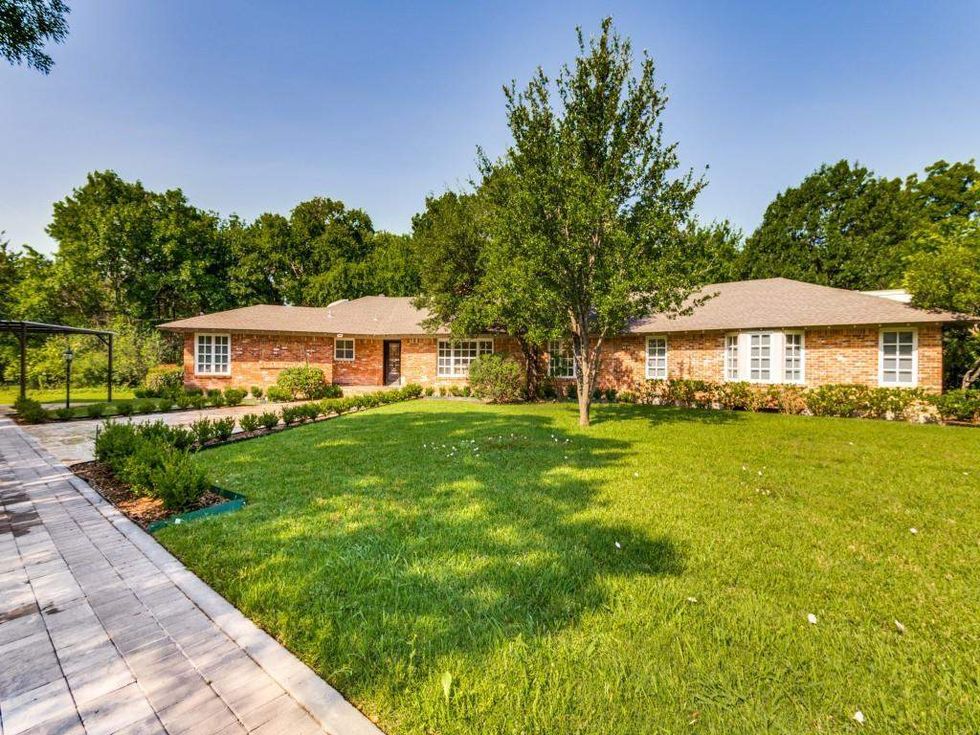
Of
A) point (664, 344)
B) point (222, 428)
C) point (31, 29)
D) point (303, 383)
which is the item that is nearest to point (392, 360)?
point (303, 383)

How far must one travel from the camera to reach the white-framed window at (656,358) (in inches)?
611

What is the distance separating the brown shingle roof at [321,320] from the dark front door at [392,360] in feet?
4.00

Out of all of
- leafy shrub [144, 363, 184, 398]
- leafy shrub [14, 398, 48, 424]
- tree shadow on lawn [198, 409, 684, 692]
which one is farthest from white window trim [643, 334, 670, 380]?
leafy shrub [14, 398, 48, 424]

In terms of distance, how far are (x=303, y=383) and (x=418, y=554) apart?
46.6 feet

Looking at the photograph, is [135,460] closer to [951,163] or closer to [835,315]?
[835,315]

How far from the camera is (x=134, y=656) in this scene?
2322 millimetres

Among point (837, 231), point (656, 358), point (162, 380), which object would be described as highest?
point (837, 231)

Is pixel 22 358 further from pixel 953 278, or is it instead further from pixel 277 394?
pixel 953 278

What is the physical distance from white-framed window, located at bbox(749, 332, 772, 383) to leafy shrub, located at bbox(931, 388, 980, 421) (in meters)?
3.75

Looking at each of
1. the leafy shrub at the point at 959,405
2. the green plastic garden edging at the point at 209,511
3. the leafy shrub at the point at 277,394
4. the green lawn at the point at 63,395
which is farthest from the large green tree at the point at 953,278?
the green lawn at the point at 63,395

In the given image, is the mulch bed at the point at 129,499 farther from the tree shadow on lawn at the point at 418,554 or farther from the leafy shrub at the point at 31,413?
the leafy shrub at the point at 31,413

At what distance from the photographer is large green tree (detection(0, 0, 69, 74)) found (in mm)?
6848

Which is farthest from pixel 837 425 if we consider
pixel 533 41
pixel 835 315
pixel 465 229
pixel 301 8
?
pixel 301 8

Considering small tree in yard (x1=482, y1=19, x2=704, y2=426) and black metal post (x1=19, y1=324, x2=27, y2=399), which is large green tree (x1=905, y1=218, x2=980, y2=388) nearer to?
small tree in yard (x1=482, y1=19, x2=704, y2=426)
